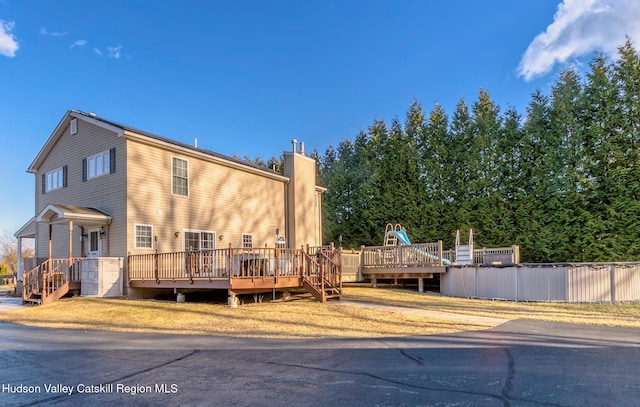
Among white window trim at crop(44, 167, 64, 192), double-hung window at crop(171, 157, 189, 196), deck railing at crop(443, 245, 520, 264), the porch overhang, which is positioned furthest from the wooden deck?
deck railing at crop(443, 245, 520, 264)

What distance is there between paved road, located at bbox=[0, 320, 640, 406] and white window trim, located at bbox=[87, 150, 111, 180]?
8.66 meters

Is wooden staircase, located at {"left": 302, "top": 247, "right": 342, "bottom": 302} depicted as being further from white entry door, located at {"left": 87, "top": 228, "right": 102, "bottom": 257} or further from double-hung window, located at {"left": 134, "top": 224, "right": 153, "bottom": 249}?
white entry door, located at {"left": 87, "top": 228, "right": 102, "bottom": 257}

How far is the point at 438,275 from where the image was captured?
1705cm

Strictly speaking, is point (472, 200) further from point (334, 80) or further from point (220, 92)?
point (220, 92)

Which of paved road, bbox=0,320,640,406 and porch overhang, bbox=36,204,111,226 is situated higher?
porch overhang, bbox=36,204,111,226

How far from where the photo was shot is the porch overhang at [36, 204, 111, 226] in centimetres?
1417

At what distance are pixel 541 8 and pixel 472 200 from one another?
926 centimetres

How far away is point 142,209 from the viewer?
1501cm

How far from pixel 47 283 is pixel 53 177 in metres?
6.34

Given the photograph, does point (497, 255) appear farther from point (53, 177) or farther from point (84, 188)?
point (53, 177)

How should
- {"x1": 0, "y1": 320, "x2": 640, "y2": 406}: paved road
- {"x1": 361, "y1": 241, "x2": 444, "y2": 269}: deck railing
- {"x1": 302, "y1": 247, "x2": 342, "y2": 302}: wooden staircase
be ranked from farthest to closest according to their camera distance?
{"x1": 361, "y1": 241, "x2": 444, "y2": 269}: deck railing → {"x1": 302, "y1": 247, "x2": 342, "y2": 302}: wooden staircase → {"x1": 0, "y1": 320, "x2": 640, "y2": 406}: paved road

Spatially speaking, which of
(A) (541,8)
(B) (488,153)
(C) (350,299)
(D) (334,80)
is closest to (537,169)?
(B) (488,153)

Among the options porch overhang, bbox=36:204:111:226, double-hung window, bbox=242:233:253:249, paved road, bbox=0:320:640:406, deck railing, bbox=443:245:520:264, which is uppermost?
porch overhang, bbox=36:204:111:226

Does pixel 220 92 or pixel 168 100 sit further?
pixel 220 92
